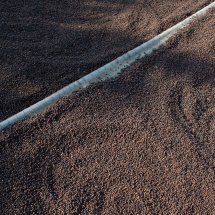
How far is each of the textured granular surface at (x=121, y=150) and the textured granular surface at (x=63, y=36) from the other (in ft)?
1.40

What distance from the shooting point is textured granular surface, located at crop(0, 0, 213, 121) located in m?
4.09

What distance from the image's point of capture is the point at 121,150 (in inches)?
136

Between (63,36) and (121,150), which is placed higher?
(63,36)

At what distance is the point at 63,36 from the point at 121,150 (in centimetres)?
212

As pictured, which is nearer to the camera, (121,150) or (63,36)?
(121,150)

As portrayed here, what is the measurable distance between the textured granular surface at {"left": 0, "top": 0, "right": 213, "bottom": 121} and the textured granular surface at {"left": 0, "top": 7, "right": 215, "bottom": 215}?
1.40ft

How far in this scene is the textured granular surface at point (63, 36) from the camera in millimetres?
4090

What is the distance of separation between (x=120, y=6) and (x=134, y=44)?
1100 mm

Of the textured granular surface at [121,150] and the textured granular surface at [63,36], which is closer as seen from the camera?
the textured granular surface at [121,150]

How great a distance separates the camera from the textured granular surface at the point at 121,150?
3086mm

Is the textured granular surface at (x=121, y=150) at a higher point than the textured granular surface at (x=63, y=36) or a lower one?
lower

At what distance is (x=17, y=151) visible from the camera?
3379 millimetres

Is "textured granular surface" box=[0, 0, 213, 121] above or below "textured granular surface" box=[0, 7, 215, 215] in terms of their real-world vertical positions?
above

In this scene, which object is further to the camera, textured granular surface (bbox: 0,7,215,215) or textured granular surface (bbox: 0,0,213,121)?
textured granular surface (bbox: 0,0,213,121)
